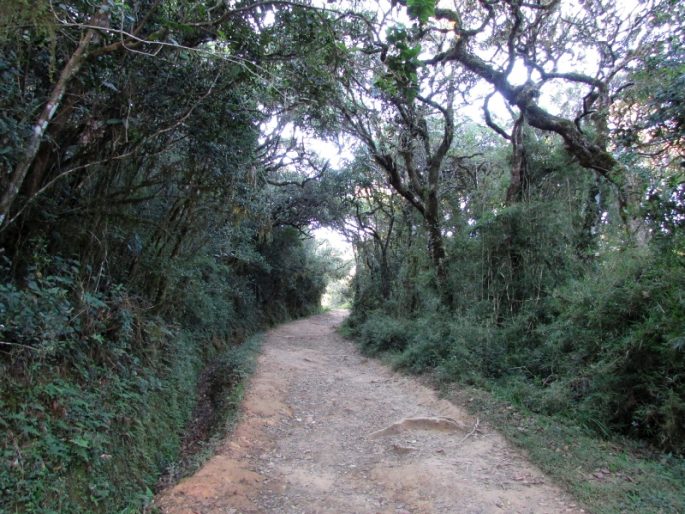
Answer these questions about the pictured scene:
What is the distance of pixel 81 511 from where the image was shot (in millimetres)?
3400

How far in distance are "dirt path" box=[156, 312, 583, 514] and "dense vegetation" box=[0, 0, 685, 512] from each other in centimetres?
87

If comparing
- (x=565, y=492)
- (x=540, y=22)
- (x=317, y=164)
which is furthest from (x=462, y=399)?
(x=317, y=164)

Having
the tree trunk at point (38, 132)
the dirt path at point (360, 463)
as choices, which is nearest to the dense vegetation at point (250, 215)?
the tree trunk at point (38, 132)

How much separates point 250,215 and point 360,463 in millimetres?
5019

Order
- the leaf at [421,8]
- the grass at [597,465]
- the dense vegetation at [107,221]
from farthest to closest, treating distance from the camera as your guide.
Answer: the grass at [597,465] < the dense vegetation at [107,221] < the leaf at [421,8]

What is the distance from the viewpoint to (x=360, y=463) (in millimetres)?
4910

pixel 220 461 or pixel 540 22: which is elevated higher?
pixel 540 22

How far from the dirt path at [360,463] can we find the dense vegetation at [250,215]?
87 cm

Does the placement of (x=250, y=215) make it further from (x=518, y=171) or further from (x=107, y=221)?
(x=518, y=171)

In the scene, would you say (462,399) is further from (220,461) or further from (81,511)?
(81,511)

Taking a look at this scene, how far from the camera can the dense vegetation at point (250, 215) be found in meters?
3.67

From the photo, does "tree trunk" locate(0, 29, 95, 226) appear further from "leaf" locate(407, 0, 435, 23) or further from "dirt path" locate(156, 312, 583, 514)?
"dirt path" locate(156, 312, 583, 514)

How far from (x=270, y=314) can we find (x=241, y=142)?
12.8 m

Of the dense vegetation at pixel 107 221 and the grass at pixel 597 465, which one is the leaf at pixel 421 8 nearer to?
the dense vegetation at pixel 107 221
